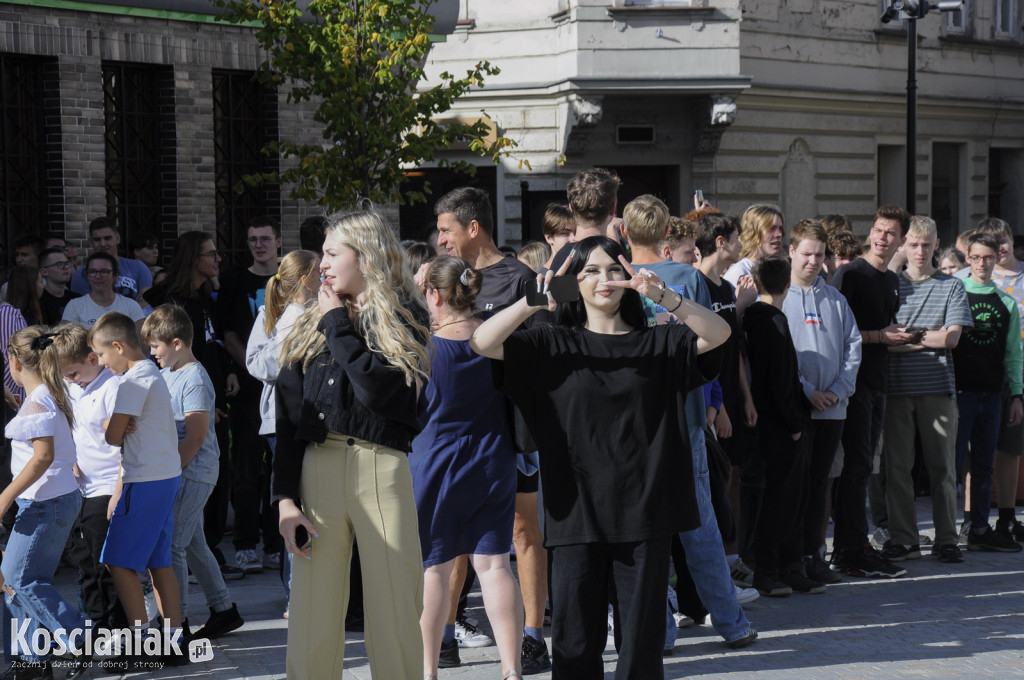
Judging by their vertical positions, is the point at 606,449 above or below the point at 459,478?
above

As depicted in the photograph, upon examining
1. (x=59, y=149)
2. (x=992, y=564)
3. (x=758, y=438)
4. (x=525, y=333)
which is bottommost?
(x=992, y=564)

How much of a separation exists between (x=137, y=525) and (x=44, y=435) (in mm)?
576

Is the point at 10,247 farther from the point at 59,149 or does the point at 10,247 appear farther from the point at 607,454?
the point at 607,454

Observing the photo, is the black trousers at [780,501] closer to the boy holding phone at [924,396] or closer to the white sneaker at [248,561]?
the boy holding phone at [924,396]

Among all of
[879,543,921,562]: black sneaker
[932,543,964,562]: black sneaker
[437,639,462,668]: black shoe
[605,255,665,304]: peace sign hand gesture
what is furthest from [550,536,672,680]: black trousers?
[932,543,964,562]: black sneaker

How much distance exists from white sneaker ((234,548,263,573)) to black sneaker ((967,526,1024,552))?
4696mm

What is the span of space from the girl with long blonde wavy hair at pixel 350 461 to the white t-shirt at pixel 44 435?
1.55 meters

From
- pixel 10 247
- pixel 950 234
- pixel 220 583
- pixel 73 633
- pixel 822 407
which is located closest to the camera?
pixel 73 633

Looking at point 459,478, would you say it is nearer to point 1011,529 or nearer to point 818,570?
point 818,570

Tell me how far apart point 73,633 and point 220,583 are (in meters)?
0.88

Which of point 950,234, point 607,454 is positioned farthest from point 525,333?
point 950,234

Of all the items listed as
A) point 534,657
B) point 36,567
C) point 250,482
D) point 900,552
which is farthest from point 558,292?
point 900,552

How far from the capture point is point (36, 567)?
5.92 m

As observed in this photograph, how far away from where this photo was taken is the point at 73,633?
5977mm
